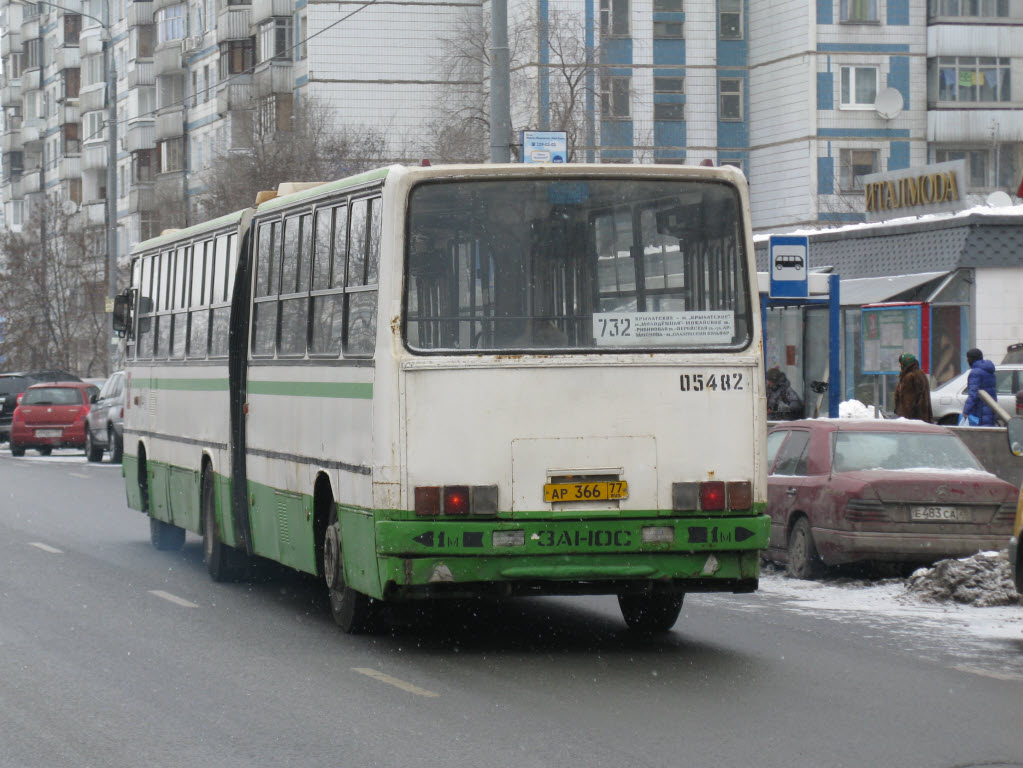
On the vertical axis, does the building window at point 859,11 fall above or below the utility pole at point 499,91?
above

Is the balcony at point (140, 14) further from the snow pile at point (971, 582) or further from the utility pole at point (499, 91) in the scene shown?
the snow pile at point (971, 582)

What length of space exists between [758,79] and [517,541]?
58.8m

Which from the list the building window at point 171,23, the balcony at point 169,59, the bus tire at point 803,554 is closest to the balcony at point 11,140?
the building window at point 171,23

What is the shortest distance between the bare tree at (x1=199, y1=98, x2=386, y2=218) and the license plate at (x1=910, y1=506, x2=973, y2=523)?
115 feet

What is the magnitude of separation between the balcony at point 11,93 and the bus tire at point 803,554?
340ft

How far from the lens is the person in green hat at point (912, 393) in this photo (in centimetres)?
2550

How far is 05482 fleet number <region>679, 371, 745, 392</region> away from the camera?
1165 cm

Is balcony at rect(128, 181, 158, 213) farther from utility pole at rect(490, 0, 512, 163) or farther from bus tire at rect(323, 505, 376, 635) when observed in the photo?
bus tire at rect(323, 505, 376, 635)

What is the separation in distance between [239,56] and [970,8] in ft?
84.9

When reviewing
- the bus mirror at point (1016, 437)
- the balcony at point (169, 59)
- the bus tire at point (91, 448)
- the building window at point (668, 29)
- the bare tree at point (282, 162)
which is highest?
the balcony at point (169, 59)

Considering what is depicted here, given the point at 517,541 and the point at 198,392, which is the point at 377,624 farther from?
the point at 198,392

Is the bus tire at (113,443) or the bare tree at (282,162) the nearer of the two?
the bus tire at (113,443)

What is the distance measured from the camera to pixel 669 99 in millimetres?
68688

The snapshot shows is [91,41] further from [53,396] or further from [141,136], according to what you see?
[53,396]
